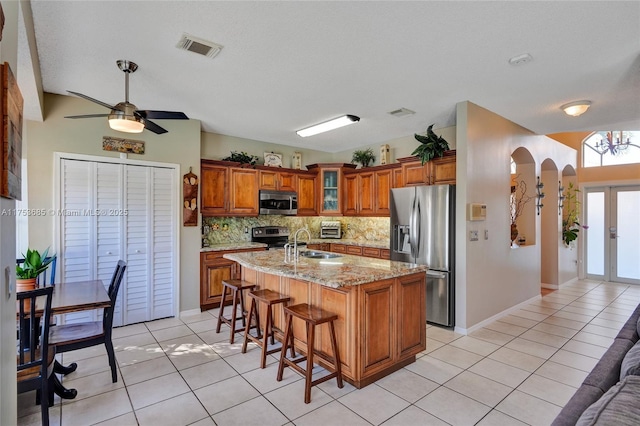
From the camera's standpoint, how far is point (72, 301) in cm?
256

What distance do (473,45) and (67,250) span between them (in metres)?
4.75

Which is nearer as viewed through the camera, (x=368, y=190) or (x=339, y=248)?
(x=368, y=190)

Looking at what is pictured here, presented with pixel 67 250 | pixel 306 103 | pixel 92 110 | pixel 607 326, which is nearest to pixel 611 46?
pixel 306 103

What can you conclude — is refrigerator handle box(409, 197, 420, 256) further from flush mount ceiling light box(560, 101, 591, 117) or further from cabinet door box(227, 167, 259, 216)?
cabinet door box(227, 167, 259, 216)

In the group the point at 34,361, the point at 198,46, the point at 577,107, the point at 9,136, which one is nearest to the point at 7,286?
the point at 9,136

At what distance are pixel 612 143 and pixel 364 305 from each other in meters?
7.41

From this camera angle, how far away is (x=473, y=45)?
2.59 m

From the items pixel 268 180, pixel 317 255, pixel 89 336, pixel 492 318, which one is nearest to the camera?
pixel 89 336

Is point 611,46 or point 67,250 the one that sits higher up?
point 611,46

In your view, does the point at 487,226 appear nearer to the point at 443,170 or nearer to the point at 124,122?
the point at 443,170

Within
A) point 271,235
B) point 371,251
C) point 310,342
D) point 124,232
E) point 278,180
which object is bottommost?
point 310,342

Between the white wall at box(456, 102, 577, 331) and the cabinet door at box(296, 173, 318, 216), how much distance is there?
10.0 feet

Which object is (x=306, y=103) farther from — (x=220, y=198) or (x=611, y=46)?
(x=611, y=46)

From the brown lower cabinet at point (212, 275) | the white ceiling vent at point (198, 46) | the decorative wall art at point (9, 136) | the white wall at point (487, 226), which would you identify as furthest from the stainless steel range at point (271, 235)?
the decorative wall art at point (9, 136)
